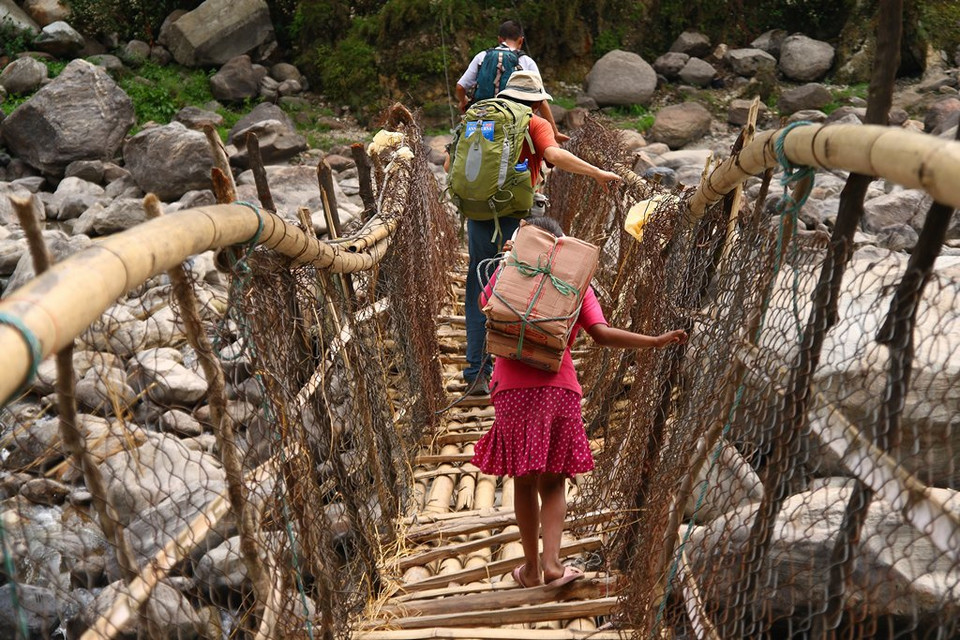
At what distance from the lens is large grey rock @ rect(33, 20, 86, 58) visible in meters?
16.8

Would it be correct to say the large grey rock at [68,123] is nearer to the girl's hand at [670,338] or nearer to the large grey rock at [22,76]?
the large grey rock at [22,76]

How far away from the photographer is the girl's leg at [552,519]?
2934mm

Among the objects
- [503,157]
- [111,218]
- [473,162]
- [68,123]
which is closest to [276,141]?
[68,123]

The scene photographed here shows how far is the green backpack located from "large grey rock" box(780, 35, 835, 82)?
1487 cm

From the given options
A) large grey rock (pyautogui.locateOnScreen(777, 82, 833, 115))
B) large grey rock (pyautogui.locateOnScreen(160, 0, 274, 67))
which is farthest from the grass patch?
large grey rock (pyautogui.locateOnScreen(160, 0, 274, 67))

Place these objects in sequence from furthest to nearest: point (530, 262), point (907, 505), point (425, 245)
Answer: point (425, 245), point (530, 262), point (907, 505)

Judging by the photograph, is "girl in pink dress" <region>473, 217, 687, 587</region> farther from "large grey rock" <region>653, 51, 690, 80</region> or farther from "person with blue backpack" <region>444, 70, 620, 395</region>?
"large grey rock" <region>653, 51, 690, 80</region>

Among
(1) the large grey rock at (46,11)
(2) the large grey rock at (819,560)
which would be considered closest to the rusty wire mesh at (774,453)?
(2) the large grey rock at (819,560)

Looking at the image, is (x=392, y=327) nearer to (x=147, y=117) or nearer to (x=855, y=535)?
(x=855, y=535)

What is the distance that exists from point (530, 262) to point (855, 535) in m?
1.30

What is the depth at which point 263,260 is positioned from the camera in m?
2.26

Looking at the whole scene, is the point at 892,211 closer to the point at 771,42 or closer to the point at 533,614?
the point at 533,614

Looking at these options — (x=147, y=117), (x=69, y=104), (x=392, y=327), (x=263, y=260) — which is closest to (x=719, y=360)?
(x=263, y=260)

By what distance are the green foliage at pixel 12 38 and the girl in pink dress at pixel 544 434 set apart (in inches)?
679
